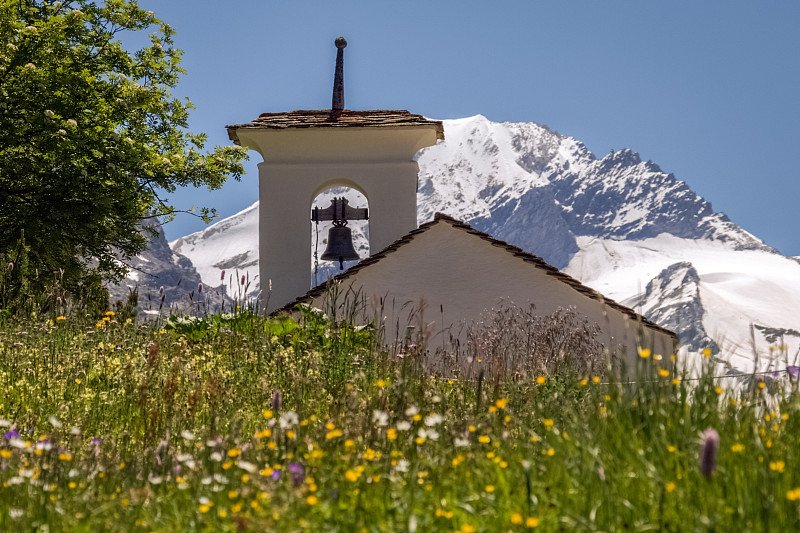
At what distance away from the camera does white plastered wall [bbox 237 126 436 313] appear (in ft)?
47.1

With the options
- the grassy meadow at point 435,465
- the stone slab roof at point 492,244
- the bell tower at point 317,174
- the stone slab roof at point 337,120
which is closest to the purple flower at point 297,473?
the grassy meadow at point 435,465

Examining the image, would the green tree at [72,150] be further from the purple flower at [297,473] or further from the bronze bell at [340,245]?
the purple flower at [297,473]

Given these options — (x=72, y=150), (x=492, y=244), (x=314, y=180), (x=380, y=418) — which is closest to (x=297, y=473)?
(x=380, y=418)

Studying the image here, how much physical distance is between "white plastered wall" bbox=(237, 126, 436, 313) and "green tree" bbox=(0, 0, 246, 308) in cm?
464

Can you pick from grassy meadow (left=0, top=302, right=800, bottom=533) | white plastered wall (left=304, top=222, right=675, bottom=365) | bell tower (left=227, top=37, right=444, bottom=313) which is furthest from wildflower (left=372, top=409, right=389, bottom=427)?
bell tower (left=227, top=37, right=444, bottom=313)

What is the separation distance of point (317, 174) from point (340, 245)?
1547 millimetres

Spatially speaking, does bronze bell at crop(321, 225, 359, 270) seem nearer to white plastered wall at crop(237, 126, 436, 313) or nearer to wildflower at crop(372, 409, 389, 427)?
white plastered wall at crop(237, 126, 436, 313)

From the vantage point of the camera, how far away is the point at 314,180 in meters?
14.3

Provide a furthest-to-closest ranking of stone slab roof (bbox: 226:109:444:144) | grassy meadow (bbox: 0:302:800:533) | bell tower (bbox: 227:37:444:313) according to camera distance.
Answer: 1. bell tower (bbox: 227:37:444:313)
2. stone slab roof (bbox: 226:109:444:144)
3. grassy meadow (bbox: 0:302:800:533)

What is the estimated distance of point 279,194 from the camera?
14.5 metres

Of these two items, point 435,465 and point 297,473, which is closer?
point 297,473

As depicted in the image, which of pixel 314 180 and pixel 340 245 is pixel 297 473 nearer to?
pixel 314 180

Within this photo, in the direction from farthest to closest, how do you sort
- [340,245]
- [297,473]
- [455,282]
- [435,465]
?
[340,245], [455,282], [435,465], [297,473]

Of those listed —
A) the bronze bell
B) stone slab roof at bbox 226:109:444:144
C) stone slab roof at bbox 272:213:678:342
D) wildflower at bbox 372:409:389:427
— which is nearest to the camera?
wildflower at bbox 372:409:389:427
